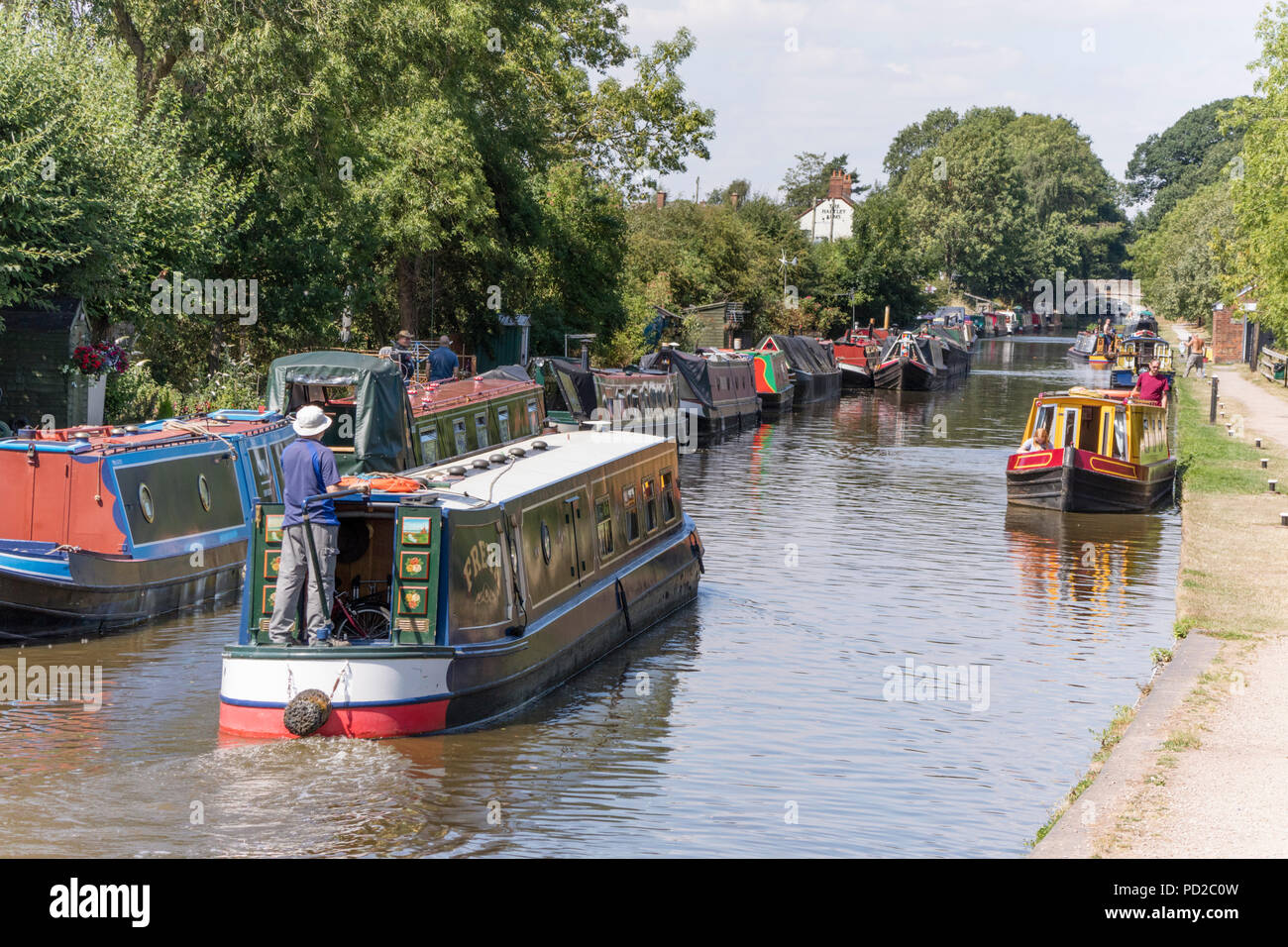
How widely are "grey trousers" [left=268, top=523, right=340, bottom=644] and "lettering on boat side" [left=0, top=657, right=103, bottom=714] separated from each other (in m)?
2.65

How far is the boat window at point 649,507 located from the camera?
1830 centimetres

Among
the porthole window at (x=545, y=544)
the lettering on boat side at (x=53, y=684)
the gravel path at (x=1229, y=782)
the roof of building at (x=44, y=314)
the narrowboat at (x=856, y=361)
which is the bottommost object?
the lettering on boat side at (x=53, y=684)

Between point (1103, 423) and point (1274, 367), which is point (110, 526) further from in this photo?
point (1274, 367)

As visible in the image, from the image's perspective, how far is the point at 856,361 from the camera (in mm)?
62688

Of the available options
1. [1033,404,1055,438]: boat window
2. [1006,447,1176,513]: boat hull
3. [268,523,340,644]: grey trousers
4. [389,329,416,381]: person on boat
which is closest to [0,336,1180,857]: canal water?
[268,523,340,644]: grey trousers

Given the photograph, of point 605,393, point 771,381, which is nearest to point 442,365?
point 605,393

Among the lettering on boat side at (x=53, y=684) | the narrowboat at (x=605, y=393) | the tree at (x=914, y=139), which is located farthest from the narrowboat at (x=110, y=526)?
the tree at (x=914, y=139)

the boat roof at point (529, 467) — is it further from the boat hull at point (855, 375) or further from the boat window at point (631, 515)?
the boat hull at point (855, 375)

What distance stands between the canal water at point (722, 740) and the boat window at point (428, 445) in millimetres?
4316

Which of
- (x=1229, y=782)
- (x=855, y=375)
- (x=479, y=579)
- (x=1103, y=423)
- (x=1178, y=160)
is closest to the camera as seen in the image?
(x=1229, y=782)

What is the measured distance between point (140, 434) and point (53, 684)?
4107mm

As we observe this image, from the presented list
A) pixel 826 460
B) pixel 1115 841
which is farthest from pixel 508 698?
pixel 826 460

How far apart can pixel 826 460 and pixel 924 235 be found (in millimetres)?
82856
